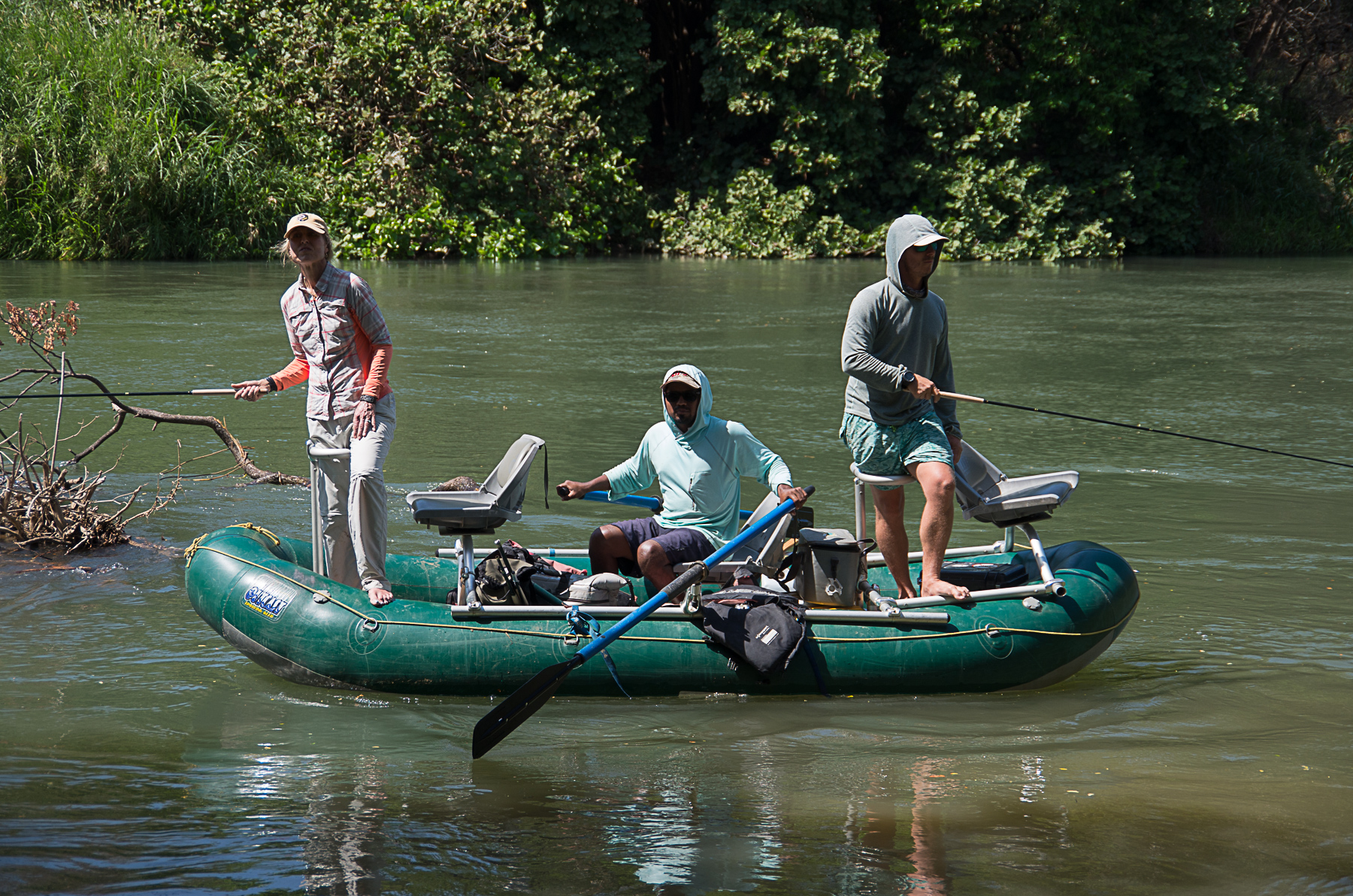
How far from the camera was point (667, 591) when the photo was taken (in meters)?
4.78

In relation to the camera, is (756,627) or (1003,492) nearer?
(756,627)

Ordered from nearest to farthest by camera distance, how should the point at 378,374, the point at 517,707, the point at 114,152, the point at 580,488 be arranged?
1. the point at 517,707
2. the point at 378,374
3. the point at 580,488
4. the point at 114,152

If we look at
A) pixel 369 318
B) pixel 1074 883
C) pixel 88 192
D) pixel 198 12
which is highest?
pixel 198 12

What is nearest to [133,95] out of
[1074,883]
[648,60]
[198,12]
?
[198,12]

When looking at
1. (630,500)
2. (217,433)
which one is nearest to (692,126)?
(217,433)

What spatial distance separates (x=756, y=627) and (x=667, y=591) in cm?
36

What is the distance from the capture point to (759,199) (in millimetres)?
25234

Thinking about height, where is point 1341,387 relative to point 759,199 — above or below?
below

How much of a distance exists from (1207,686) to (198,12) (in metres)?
23.0

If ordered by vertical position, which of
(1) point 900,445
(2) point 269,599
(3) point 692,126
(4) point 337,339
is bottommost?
(2) point 269,599

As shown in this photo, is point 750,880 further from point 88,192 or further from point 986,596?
point 88,192

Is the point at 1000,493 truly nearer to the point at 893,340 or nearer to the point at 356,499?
the point at 893,340

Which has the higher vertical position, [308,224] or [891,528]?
[308,224]

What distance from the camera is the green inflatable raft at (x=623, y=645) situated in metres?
4.92
